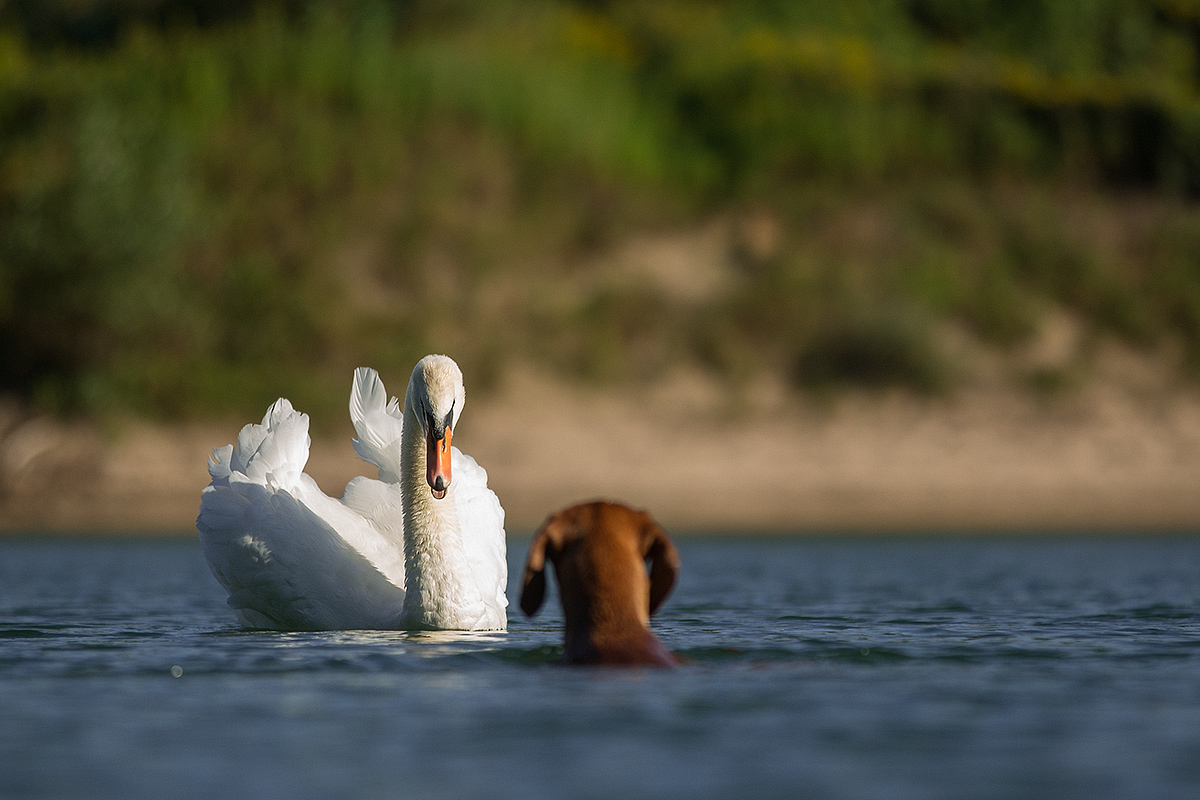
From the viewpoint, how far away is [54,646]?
7.67 metres

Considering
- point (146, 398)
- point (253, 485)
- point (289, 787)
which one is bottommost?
point (289, 787)

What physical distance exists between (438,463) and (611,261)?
15.3m

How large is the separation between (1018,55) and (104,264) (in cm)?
1791

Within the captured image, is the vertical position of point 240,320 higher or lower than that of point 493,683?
higher

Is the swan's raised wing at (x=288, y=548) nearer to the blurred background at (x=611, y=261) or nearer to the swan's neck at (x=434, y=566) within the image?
the swan's neck at (x=434, y=566)

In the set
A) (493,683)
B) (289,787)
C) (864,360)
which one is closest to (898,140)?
(864,360)

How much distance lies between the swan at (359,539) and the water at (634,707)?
216mm

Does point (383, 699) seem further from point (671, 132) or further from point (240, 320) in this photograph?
point (671, 132)

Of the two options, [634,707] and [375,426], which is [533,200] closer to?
[375,426]

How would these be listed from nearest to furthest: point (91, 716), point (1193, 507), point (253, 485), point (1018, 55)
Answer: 1. point (91, 716)
2. point (253, 485)
3. point (1193, 507)
4. point (1018, 55)

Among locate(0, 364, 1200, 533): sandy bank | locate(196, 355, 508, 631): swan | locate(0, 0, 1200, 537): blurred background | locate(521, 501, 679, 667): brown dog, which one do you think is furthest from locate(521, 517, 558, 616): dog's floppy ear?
locate(0, 0, 1200, 537): blurred background

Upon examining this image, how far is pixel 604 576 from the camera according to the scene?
19.4 feet

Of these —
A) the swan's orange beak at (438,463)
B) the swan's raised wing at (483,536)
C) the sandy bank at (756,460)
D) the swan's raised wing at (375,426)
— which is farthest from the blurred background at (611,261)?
the swan's orange beak at (438,463)

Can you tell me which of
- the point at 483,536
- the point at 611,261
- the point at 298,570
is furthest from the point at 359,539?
the point at 611,261
